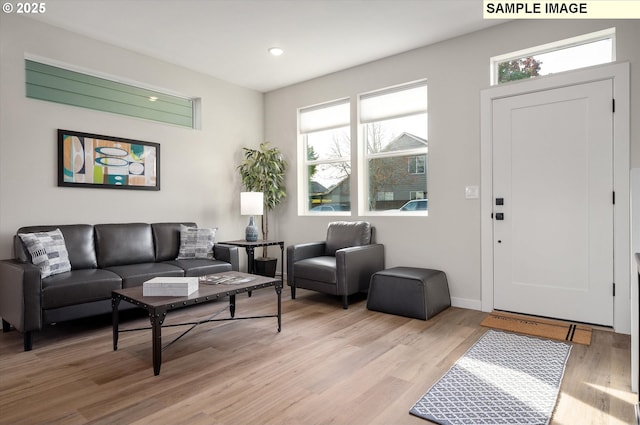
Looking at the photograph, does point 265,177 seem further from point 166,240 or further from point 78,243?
point 78,243

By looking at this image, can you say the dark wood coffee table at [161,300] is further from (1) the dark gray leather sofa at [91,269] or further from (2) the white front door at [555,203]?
(2) the white front door at [555,203]

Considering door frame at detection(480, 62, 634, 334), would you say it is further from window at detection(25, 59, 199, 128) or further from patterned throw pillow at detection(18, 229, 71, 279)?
patterned throw pillow at detection(18, 229, 71, 279)

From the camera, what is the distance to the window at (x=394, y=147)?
4258 mm

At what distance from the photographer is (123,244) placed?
3.85 meters

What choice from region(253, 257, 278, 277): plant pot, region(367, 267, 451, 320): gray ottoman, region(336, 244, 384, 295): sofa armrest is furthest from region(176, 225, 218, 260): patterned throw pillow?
region(367, 267, 451, 320): gray ottoman

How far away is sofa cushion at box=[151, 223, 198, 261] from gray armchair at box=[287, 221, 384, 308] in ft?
4.28

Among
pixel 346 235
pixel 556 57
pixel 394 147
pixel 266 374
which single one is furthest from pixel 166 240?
pixel 556 57

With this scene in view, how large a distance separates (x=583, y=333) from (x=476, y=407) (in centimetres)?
168

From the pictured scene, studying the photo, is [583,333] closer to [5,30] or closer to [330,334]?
[330,334]

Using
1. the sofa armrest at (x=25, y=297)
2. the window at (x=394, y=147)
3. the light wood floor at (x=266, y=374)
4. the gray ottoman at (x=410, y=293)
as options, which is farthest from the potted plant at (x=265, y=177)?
the sofa armrest at (x=25, y=297)

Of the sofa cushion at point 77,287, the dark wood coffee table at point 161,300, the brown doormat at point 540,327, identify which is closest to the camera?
the dark wood coffee table at point 161,300

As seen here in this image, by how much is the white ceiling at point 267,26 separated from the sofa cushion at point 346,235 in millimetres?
1980

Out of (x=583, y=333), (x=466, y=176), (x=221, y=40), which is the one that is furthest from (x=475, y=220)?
(x=221, y=40)

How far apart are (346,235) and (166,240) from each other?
81.6 inches
